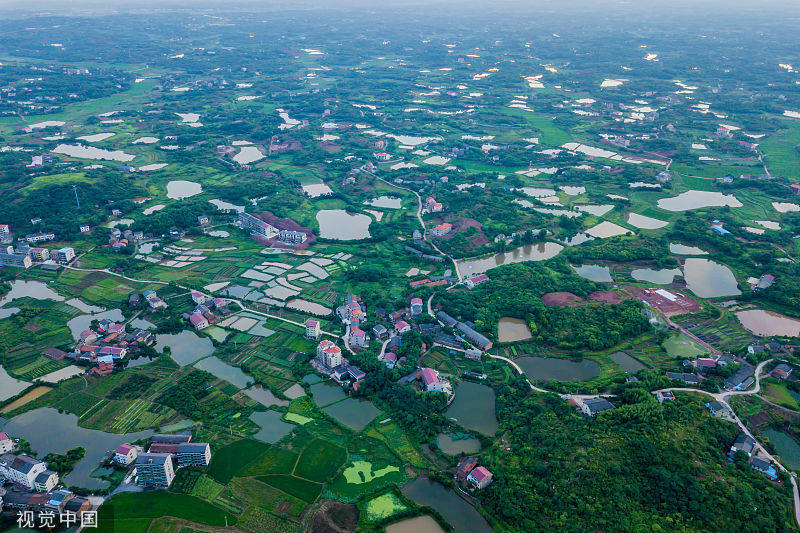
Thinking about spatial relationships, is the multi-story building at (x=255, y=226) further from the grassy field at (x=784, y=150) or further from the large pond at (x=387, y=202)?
the grassy field at (x=784, y=150)

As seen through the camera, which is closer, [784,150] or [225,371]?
[225,371]

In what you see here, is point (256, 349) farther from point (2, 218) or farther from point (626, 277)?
point (2, 218)

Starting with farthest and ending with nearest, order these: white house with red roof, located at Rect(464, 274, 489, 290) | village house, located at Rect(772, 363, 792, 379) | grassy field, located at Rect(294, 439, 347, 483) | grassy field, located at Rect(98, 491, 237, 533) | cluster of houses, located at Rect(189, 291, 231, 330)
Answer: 1. white house with red roof, located at Rect(464, 274, 489, 290)
2. cluster of houses, located at Rect(189, 291, 231, 330)
3. village house, located at Rect(772, 363, 792, 379)
4. grassy field, located at Rect(294, 439, 347, 483)
5. grassy field, located at Rect(98, 491, 237, 533)

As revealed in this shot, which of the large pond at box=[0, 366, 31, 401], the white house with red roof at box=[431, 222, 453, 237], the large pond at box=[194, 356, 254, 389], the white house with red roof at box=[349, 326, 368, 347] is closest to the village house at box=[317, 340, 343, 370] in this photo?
the white house with red roof at box=[349, 326, 368, 347]

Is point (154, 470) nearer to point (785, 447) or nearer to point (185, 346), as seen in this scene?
point (185, 346)

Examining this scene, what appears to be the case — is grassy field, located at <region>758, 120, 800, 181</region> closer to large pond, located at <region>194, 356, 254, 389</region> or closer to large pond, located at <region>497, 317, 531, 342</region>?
large pond, located at <region>497, 317, 531, 342</region>

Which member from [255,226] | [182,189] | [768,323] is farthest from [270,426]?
[182,189]

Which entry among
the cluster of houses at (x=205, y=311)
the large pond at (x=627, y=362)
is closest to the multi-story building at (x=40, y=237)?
the cluster of houses at (x=205, y=311)
